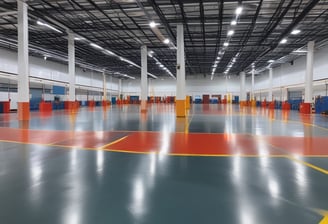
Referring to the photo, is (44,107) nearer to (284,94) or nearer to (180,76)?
(180,76)

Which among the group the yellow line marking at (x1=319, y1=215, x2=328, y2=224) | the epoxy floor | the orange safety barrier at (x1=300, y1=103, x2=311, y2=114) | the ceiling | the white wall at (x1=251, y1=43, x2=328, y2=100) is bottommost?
the yellow line marking at (x1=319, y1=215, x2=328, y2=224)

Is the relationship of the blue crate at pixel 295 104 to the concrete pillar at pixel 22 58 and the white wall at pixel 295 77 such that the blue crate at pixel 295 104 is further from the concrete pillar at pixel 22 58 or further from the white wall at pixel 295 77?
the concrete pillar at pixel 22 58

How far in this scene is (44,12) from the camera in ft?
49.2

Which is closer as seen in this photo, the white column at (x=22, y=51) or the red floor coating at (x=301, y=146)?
the red floor coating at (x=301, y=146)

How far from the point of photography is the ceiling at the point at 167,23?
46.5ft

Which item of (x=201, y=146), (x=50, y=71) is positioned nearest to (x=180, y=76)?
(x=201, y=146)

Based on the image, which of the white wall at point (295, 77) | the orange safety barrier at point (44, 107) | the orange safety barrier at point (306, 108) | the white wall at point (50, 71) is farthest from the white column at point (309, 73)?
the white wall at point (50, 71)

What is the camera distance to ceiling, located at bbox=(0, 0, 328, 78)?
1419 centimetres

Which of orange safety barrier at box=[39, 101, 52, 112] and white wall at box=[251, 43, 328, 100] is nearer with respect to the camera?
orange safety barrier at box=[39, 101, 52, 112]

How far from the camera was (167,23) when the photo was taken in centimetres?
1598

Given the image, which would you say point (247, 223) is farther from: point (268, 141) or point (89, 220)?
point (268, 141)

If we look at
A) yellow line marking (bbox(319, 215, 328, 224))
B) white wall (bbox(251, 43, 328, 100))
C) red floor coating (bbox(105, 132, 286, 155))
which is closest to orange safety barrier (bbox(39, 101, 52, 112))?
red floor coating (bbox(105, 132, 286, 155))

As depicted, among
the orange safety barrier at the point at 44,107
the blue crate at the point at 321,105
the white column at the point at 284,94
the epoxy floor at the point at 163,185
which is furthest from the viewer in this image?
the white column at the point at 284,94

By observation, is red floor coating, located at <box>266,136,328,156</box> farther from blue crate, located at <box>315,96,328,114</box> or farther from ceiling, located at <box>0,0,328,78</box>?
blue crate, located at <box>315,96,328,114</box>
